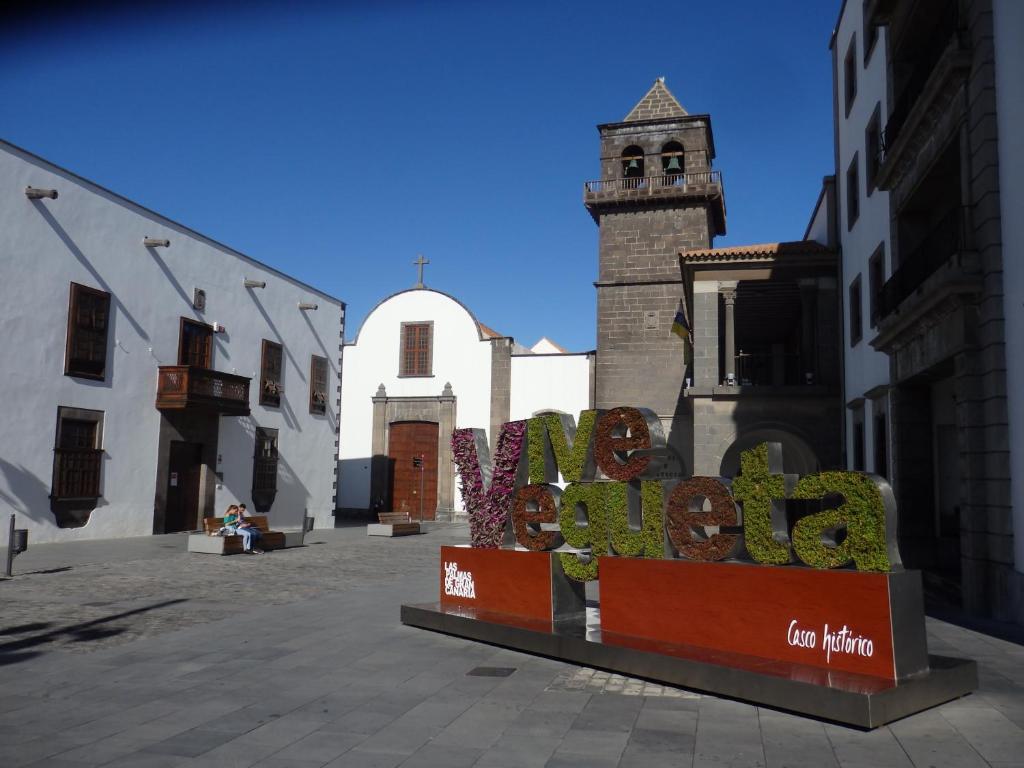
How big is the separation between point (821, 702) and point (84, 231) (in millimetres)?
21763

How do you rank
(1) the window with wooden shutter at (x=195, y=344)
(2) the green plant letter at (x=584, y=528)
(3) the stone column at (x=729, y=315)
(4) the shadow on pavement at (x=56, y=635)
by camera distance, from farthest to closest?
(1) the window with wooden shutter at (x=195, y=344) < (3) the stone column at (x=729, y=315) < (2) the green plant letter at (x=584, y=528) < (4) the shadow on pavement at (x=56, y=635)

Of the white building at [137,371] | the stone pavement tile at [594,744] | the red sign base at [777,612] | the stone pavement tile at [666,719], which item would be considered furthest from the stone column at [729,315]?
the stone pavement tile at [594,744]

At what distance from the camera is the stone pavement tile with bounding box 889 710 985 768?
18.6 ft

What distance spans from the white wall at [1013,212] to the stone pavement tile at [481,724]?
304 inches

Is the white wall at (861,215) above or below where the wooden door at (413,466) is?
above

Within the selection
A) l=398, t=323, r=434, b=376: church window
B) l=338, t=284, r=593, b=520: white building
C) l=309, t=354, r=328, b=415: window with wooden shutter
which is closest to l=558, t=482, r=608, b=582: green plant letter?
l=309, t=354, r=328, b=415: window with wooden shutter

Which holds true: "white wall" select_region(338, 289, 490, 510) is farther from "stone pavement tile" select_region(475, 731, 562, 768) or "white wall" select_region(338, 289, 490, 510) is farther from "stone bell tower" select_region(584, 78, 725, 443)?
"stone pavement tile" select_region(475, 731, 562, 768)

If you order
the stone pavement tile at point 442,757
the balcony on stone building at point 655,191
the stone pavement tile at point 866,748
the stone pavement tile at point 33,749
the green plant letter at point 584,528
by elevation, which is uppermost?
the balcony on stone building at point 655,191

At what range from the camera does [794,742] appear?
6113 millimetres

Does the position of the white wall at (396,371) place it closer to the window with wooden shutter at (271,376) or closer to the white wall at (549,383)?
the white wall at (549,383)

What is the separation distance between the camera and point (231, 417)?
28219mm

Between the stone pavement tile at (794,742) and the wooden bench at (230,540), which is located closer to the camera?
the stone pavement tile at (794,742)

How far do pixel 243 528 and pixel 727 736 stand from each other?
1630 centimetres

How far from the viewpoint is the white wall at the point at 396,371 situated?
38250 millimetres
